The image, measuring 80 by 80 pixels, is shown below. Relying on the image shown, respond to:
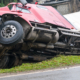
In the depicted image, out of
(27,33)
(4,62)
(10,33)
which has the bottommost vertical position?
(4,62)

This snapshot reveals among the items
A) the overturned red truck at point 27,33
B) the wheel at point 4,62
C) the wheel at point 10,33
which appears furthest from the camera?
the wheel at point 4,62

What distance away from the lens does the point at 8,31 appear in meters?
5.35

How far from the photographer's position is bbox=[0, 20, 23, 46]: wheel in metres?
5.25

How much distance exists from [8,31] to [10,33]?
0.09 meters

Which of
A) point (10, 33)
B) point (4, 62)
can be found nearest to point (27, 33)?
point (10, 33)

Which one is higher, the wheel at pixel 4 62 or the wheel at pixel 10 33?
the wheel at pixel 10 33

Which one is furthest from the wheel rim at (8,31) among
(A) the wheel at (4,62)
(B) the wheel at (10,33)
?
(A) the wheel at (4,62)

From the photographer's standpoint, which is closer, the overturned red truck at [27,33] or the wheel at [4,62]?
the overturned red truck at [27,33]

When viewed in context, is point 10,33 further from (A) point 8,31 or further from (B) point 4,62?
(B) point 4,62

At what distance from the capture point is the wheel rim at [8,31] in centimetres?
534

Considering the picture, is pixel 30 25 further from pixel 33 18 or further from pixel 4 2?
pixel 4 2

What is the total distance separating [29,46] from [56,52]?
6.24 feet

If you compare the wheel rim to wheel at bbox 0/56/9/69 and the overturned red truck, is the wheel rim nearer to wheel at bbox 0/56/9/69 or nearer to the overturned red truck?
the overturned red truck

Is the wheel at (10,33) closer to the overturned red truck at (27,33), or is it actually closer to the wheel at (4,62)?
the overturned red truck at (27,33)
